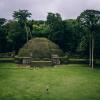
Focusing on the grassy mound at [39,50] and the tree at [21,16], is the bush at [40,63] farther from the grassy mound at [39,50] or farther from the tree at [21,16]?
the tree at [21,16]

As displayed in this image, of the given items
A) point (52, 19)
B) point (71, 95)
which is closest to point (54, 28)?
point (52, 19)

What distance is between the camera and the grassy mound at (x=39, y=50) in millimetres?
65125

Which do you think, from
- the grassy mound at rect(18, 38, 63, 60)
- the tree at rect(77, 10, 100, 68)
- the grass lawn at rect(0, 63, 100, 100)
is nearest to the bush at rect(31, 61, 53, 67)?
the grassy mound at rect(18, 38, 63, 60)

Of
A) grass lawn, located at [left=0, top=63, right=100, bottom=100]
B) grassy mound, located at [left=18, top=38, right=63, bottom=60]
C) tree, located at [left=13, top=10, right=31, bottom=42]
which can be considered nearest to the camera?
grass lawn, located at [left=0, top=63, right=100, bottom=100]

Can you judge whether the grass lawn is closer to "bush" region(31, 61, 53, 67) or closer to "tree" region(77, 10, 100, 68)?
"bush" region(31, 61, 53, 67)

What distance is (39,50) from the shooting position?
66.9 m

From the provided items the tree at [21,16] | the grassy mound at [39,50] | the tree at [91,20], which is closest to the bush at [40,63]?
the grassy mound at [39,50]

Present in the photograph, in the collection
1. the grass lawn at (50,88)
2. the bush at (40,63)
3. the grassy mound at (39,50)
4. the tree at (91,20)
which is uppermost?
the tree at (91,20)

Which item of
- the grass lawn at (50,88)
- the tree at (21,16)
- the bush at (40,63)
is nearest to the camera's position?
the grass lawn at (50,88)

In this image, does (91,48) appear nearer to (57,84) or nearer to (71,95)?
(57,84)

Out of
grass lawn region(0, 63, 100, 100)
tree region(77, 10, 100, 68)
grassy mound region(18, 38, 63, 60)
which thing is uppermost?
tree region(77, 10, 100, 68)

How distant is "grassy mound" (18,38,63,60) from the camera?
65.1 metres

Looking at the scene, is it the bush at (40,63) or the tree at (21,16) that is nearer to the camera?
the bush at (40,63)

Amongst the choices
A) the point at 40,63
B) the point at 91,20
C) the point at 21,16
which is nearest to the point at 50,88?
the point at 40,63
